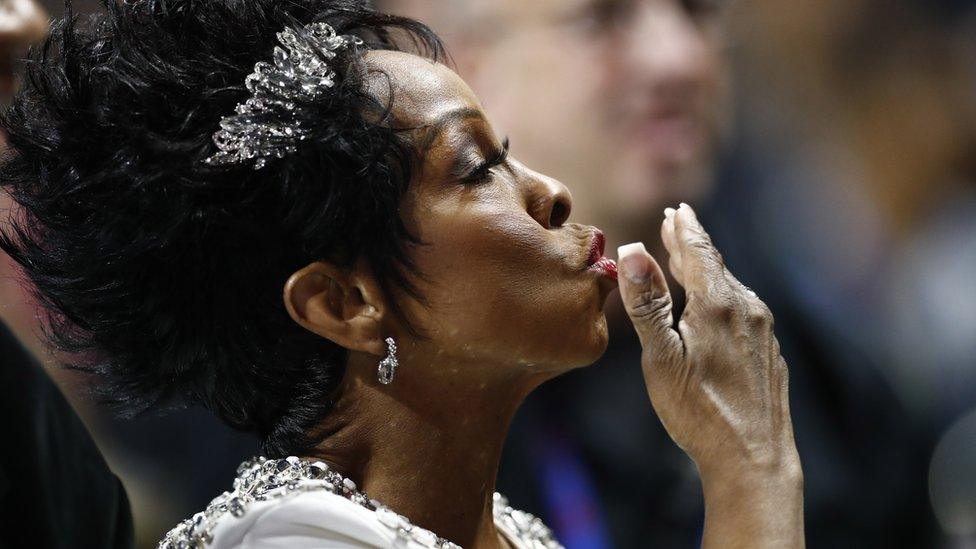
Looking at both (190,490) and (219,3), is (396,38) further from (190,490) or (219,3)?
(190,490)

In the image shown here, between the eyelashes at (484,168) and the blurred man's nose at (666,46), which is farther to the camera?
the blurred man's nose at (666,46)

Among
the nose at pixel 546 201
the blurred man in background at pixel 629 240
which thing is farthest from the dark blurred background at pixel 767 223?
the nose at pixel 546 201

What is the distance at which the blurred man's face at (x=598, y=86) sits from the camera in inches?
80.2

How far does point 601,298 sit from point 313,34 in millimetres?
413

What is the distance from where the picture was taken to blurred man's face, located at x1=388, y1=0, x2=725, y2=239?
2.04 meters

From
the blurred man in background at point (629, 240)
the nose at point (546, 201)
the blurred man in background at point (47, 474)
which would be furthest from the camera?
the blurred man in background at point (629, 240)

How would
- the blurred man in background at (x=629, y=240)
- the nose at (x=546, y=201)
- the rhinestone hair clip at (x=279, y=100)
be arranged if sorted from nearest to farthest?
the rhinestone hair clip at (x=279, y=100), the nose at (x=546, y=201), the blurred man in background at (x=629, y=240)

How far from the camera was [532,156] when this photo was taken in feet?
6.71

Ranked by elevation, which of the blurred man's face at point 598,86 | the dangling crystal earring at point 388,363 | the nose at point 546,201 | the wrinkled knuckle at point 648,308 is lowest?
the dangling crystal earring at point 388,363

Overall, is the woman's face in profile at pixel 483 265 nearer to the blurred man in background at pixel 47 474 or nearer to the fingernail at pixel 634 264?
the fingernail at pixel 634 264

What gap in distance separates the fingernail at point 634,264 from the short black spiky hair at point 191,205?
0.22 m

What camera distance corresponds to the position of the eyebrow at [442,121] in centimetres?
120

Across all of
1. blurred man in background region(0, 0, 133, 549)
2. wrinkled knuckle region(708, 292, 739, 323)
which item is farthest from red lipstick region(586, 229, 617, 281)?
blurred man in background region(0, 0, 133, 549)

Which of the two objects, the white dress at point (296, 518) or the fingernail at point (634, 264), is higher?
the fingernail at point (634, 264)
